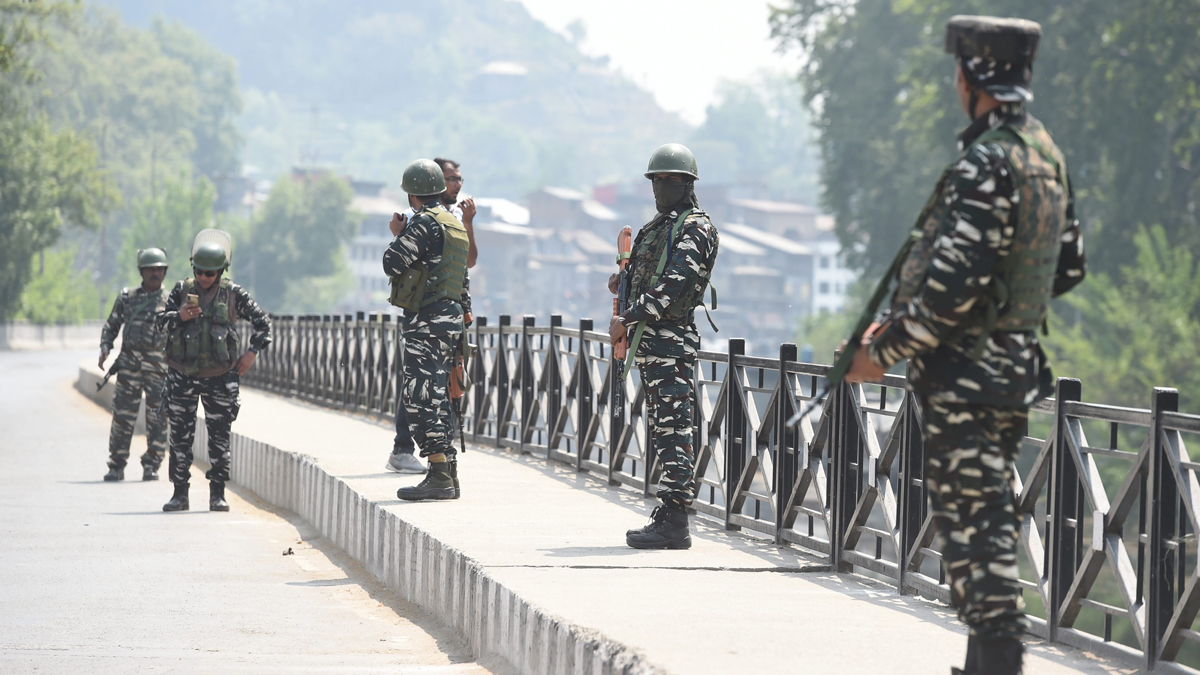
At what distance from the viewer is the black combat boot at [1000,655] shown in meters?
4.02

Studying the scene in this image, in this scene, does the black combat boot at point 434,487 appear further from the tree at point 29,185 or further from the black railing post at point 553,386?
the tree at point 29,185

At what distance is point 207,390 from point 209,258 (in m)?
0.93

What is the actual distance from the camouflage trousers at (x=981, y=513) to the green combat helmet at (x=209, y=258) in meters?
7.48

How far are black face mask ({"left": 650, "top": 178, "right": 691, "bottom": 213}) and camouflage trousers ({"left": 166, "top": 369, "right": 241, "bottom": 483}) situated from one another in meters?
4.54

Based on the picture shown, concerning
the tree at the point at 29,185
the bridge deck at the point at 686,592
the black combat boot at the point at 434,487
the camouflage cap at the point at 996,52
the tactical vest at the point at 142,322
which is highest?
the tree at the point at 29,185

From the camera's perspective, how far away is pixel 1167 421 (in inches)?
200

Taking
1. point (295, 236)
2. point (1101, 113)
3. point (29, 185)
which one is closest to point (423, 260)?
point (1101, 113)

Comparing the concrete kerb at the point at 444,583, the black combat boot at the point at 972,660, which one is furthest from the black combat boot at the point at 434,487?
the black combat boot at the point at 972,660

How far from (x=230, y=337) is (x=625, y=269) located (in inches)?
163

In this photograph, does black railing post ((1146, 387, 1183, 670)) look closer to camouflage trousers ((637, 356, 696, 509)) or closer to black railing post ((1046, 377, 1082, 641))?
black railing post ((1046, 377, 1082, 641))

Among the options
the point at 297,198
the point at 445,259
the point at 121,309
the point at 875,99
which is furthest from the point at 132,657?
the point at 297,198

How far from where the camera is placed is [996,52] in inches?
158

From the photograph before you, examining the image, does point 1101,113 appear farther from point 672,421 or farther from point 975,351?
point 975,351

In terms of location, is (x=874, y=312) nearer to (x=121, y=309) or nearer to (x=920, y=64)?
(x=121, y=309)
